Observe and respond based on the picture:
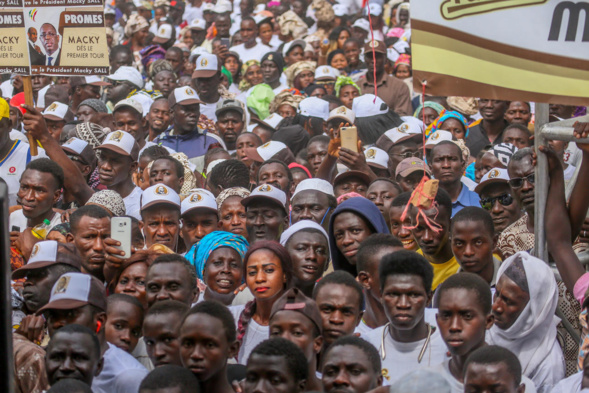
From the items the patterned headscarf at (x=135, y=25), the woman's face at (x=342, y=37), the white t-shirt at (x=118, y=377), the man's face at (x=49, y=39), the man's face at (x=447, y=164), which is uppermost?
the patterned headscarf at (x=135, y=25)

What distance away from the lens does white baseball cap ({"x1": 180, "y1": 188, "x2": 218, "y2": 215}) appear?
23.8 ft

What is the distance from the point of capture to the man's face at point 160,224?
23.3 ft

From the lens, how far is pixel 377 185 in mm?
7258

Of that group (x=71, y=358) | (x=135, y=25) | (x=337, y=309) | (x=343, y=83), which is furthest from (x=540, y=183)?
(x=135, y=25)

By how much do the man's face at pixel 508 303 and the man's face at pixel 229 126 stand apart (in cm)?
635

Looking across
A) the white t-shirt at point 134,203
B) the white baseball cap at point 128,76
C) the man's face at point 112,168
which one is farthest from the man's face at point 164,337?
the white baseball cap at point 128,76

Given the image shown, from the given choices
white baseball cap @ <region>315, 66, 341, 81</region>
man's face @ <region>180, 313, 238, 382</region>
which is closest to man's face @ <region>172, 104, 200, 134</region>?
white baseball cap @ <region>315, 66, 341, 81</region>

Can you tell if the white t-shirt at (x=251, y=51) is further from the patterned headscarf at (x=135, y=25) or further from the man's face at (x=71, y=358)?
the man's face at (x=71, y=358)

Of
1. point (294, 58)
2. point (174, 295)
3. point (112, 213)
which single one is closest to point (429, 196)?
point (174, 295)

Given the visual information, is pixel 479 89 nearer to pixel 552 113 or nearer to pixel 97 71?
pixel 97 71

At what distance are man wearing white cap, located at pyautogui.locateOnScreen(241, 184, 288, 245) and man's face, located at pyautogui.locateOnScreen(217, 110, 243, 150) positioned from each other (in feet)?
12.9

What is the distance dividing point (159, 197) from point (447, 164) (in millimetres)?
2320

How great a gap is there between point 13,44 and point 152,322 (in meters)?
3.59

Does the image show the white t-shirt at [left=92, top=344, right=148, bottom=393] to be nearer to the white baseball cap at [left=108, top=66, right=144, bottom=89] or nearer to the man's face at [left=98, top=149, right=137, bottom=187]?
the man's face at [left=98, top=149, right=137, bottom=187]
